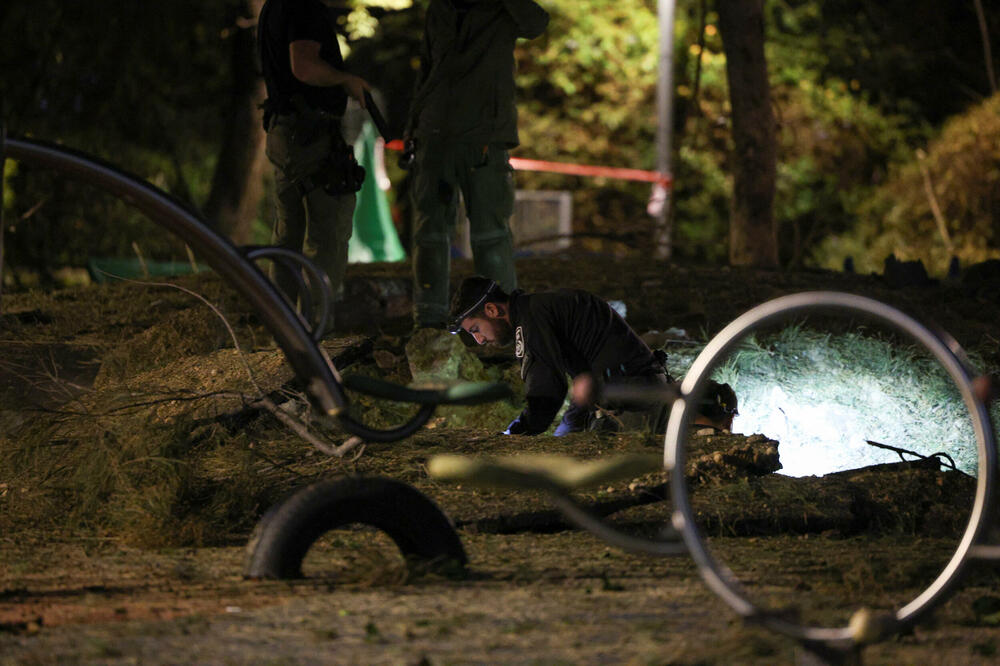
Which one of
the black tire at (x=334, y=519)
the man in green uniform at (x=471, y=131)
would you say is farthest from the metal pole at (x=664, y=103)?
the black tire at (x=334, y=519)

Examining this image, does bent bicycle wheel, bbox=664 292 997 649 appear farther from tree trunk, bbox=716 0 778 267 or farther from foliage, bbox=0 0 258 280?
foliage, bbox=0 0 258 280

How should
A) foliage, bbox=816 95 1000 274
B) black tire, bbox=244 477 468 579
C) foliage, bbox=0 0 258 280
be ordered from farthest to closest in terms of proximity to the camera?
foliage, bbox=0 0 258 280, foliage, bbox=816 95 1000 274, black tire, bbox=244 477 468 579

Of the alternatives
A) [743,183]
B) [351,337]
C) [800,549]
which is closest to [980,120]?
[743,183]

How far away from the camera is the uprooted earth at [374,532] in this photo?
2.87 metres

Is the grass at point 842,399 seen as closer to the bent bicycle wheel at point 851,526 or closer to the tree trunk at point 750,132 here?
the bent bicycle wheel at point 851,526

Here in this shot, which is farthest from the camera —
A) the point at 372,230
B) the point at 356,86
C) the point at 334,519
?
the point at 372,230

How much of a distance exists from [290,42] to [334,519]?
9.75 ft

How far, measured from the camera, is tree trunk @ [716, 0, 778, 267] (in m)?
9.91

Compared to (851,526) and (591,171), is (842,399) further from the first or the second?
(591,171)

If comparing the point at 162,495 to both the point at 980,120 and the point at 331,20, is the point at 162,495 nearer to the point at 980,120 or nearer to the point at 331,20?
the point at 331,20

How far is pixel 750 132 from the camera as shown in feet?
33.0

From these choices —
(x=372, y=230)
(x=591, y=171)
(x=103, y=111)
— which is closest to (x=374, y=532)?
(x=372, y=230)

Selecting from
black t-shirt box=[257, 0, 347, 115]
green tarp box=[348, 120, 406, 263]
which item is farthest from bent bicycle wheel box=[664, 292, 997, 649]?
green tarp box=[348, 120, 406, 263]

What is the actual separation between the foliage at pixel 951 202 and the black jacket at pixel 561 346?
9307 mm
